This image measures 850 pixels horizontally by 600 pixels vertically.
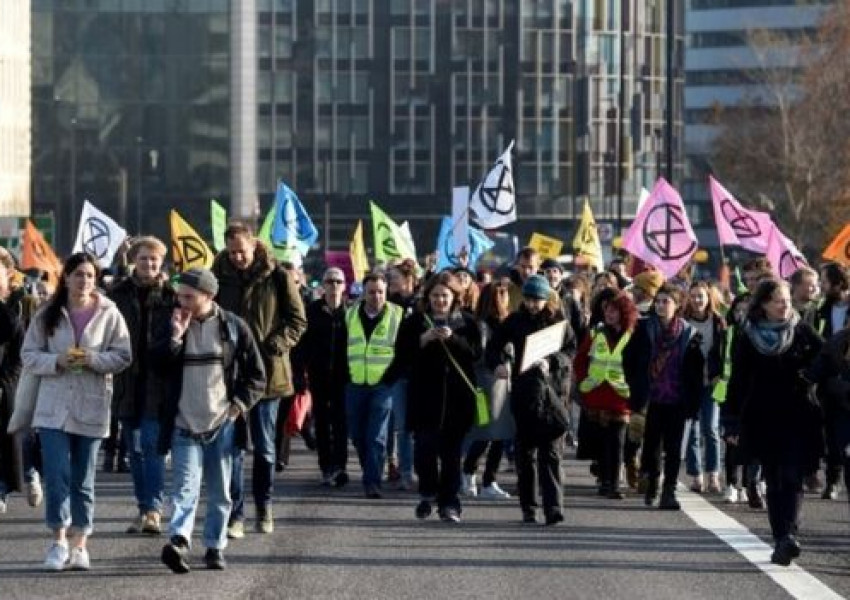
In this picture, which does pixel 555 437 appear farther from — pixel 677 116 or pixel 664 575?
pixel 677 116

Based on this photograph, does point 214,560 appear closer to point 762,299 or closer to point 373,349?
point 762,299

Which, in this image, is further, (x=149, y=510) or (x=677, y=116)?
(x=677, y=116)

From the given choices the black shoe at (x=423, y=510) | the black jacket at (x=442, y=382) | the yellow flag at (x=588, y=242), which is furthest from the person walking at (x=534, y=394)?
the yellow flag at (x=588, y=242)

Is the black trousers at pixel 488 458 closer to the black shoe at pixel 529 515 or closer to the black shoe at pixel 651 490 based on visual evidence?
the black shoe at pixel 651 490

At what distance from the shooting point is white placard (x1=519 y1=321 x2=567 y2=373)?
17.3m

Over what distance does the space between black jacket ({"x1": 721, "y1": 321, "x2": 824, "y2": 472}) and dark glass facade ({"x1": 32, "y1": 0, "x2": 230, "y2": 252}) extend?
86347mm

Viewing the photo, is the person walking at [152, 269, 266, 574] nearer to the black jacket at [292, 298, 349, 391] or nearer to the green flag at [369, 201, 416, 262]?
the black jacket at [292, 298, 349, 391]

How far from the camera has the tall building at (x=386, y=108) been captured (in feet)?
336

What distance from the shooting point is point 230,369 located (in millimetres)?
14453

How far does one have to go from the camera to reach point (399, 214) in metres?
106

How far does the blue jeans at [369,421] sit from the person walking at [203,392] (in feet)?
16.9

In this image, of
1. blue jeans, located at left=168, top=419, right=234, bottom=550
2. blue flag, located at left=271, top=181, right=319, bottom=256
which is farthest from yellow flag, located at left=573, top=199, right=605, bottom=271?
blue jeans, located at left=168, top=419, right=234, bottom=550

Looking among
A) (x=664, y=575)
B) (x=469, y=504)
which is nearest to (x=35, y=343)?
(x=664, y=575)

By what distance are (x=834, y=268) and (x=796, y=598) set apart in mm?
5859
